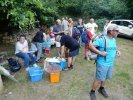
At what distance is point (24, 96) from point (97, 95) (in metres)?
1.99

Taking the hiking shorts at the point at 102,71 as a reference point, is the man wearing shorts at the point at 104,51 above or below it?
above

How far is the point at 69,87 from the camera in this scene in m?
7.10

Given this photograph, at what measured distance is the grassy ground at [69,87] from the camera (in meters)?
6.57

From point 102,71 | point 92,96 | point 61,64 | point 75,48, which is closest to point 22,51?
point 61,64

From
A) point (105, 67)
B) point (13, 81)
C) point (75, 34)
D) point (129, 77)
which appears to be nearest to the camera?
point (105, 67)

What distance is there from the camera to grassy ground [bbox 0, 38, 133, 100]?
6566mm

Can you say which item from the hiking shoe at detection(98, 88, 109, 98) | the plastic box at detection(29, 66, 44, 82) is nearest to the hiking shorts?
the hiking shoe at detection(98, 88, 109, 98)

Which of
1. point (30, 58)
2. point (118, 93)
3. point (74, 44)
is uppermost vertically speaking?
point (74, 44)

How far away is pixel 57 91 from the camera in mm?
6832

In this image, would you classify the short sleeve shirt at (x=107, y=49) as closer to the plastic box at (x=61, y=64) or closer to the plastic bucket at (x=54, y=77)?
the plastic bucket at (x=54, y=77)

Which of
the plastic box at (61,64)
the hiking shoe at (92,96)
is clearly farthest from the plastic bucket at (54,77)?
the hiking shoe at (92,96)

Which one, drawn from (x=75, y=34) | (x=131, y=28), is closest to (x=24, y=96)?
(x=75, y=34)

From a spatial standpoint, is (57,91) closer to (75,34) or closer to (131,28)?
(75,34)

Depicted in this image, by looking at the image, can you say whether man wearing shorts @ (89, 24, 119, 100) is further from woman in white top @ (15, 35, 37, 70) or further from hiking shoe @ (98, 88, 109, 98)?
woman in white top @ (15, 35, 37, 70)
